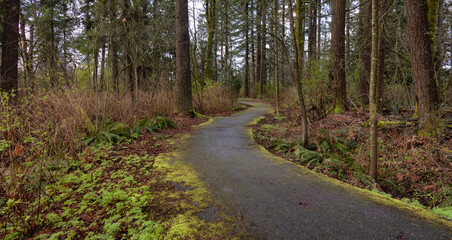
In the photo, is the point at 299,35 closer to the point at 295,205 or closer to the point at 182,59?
the point at 182,59

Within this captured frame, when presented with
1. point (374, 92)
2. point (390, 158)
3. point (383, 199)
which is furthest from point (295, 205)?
point (390, 158)

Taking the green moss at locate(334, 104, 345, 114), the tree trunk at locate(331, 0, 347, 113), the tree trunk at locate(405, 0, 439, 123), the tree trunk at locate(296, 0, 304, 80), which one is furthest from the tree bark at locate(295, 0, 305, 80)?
the tree trunk at locate(405, 0, 439, 123)

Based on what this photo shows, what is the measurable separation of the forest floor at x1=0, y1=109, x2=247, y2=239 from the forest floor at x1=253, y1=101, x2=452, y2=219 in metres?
2.49

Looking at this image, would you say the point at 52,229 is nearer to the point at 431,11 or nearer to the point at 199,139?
the point at 199,139

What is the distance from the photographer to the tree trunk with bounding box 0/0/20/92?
7.45 metres

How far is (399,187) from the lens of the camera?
3408 mm

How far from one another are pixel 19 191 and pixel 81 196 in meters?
0.63

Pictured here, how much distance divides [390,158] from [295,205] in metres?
2.73

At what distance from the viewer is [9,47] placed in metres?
7.69

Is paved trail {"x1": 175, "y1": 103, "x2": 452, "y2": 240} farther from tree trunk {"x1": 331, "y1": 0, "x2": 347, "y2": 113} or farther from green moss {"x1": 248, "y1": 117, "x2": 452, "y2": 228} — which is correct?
tree trunk {"x1": 331, "y1": 0, "x2": 347, "y2": 113}

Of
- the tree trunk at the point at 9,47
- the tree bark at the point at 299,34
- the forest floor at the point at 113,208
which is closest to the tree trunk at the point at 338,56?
the tree bark at the point at 299,34

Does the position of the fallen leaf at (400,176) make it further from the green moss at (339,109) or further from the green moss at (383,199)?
the green moss at (339,109)

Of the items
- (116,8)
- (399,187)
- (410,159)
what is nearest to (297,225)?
(399,187)

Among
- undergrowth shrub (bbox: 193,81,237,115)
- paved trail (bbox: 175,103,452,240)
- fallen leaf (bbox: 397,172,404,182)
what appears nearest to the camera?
paved trail (bbox: 175,103,452,240)
